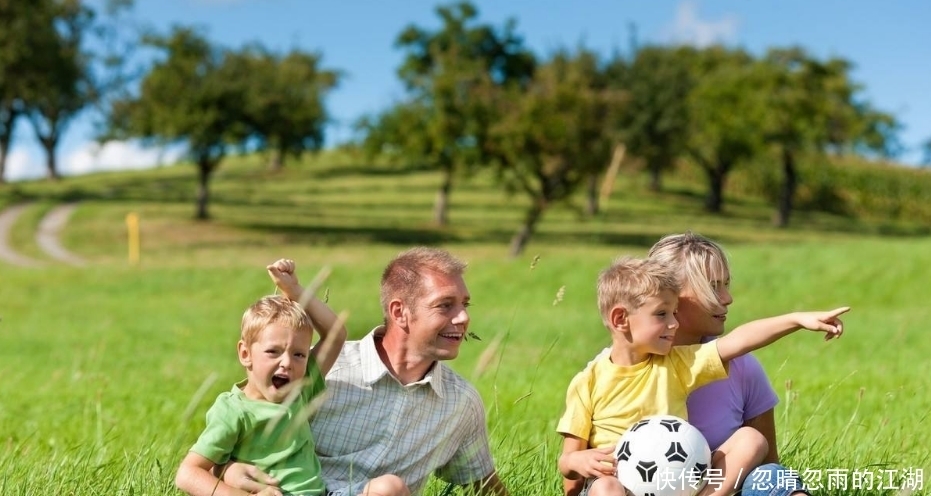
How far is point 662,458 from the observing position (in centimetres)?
382

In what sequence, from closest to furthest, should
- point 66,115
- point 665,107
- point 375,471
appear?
point 375,471 → point 665,107 → point 66,115

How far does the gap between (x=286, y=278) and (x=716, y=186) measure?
62.6m

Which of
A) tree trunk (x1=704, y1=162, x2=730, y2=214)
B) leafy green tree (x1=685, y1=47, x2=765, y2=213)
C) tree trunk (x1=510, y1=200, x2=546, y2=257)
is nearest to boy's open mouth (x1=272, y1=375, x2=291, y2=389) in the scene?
tree trunk (x1=510, y1=200, x2=546, y2=257)

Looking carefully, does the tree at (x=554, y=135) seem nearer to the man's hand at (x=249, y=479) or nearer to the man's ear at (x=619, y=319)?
the man's ear at (x=619, y=319)

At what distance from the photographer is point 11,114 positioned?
203 ft

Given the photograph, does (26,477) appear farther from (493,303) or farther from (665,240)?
(493,303)

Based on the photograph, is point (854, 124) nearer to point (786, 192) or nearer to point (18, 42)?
point (786, 192)

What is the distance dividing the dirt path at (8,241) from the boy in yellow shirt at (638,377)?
122 ft

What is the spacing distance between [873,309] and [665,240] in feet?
56.0

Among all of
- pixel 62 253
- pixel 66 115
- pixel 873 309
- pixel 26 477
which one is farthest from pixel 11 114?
pixel 26 477

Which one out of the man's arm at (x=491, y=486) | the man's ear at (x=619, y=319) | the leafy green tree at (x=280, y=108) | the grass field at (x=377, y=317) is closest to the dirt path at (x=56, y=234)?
the grass field at (x=377, y=317)

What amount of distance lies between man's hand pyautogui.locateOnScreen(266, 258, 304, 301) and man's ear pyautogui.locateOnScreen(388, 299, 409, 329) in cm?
39

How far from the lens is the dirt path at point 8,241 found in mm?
38975

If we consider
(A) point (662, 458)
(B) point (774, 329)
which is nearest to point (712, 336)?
(B) point (774, 329)
